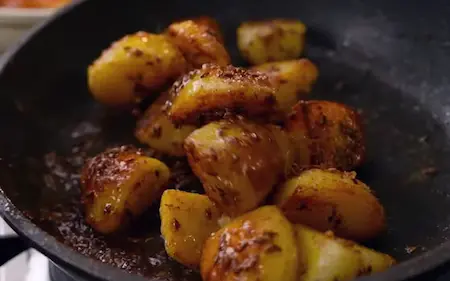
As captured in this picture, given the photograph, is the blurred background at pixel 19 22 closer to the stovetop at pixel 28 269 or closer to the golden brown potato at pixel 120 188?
the stovetop at pixel 28 269

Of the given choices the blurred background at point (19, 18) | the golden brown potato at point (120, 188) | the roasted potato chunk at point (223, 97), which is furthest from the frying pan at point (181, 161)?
the blurred background at point (19, 18)

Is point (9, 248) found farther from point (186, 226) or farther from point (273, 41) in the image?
point (273, 41)

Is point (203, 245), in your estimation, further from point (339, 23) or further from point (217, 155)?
point (339, 23)

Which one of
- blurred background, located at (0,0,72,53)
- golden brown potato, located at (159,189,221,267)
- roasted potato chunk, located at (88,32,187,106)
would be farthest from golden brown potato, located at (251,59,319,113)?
blurred background, located at (0,0,72,53)

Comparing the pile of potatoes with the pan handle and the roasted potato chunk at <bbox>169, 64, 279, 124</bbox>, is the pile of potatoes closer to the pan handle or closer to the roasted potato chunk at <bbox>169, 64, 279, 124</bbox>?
the roasted potato chunk at <bbox>169, 64, 279, 124</bbox>

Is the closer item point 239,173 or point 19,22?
point 239,173

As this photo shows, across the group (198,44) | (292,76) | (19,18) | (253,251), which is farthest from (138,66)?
(19,18)
